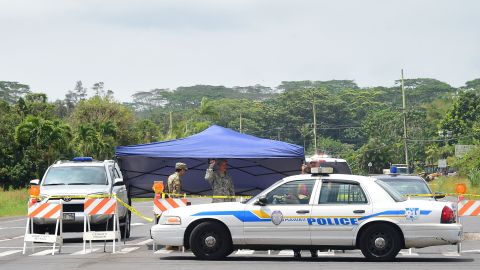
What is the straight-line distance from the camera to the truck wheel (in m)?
16.9

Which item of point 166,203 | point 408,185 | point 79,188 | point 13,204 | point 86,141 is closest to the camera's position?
point 166,203

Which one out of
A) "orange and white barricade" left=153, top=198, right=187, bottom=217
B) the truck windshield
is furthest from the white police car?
the truck windshield

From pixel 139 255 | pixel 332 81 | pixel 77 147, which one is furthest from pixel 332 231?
pixel 332 81

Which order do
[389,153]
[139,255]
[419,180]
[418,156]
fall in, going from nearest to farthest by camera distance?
[139,255] → [419,180] → [389,153] → [418,156]

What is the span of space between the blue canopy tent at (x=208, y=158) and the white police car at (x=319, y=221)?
448 cm

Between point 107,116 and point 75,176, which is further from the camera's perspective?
point 107,116

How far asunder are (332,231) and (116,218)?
5.18 metres

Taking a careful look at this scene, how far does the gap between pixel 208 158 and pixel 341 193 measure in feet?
19.0

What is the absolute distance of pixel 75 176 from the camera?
23.4 m

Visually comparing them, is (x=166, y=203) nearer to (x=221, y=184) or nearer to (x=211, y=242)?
(x=221, y=184)

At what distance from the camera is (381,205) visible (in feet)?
54.4

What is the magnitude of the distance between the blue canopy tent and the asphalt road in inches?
86.6

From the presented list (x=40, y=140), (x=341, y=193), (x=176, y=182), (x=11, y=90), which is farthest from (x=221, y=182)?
(x=11, y=90)

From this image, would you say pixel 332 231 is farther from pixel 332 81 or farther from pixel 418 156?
pixel 332 81
